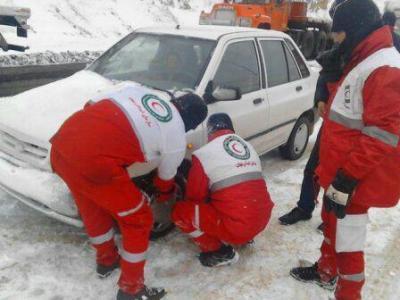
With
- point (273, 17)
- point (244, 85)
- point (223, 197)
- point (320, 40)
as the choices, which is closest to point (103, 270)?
point (223, 197)

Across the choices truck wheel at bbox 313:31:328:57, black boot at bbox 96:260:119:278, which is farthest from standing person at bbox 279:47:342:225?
truck wheel at bbox 313:31:328:57

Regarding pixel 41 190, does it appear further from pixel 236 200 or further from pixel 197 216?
pixel 236 200

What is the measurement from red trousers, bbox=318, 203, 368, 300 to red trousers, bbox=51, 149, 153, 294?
1156 mm

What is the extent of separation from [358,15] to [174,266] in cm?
213

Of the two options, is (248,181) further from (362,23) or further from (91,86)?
(91,86)

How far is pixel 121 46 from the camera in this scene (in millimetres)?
4617

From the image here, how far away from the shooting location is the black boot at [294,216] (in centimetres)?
409

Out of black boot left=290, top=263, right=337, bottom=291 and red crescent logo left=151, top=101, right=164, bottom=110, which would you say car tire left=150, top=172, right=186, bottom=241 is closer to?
red crescent logo left=151, top=101, right=164, bottom=110

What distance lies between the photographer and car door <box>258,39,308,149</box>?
15.5 feet

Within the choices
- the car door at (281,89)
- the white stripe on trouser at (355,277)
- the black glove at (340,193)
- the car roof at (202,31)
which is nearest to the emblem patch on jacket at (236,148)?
the black glove at (340,193)

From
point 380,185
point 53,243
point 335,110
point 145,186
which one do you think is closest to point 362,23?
point 335,110

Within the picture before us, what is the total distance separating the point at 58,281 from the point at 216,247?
1156 mm

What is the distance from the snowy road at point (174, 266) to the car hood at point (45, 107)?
30.3 inches

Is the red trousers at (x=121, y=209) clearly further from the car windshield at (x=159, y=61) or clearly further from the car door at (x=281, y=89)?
the car door at (x=281, y=89)
